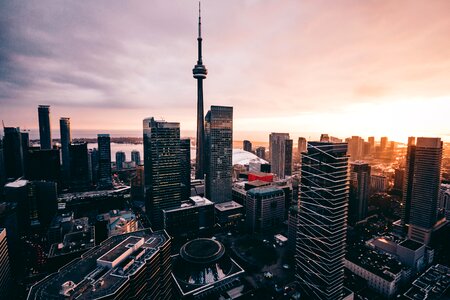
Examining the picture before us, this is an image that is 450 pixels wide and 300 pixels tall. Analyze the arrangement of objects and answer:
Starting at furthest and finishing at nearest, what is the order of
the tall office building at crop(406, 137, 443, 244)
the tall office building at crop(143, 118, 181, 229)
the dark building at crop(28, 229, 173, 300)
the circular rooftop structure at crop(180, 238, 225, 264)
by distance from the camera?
1. the tall office building at crop(143, 118, 181, 229)
2. the tall office building at crop(406, 137, 443, 244)
3. the circular rooftop structure at crop(180, 238, 225, 264)
4. the dark building at crop(28, 229, 173, 300)

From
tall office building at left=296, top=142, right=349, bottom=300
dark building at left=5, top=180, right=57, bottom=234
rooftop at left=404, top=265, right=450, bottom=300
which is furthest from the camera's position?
dark building at left=5, top=180, right=57, bottom=234

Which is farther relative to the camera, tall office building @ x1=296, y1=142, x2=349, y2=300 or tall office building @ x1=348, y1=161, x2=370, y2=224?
tall office building @ x1=348, y1=161, x2=370, y2=224

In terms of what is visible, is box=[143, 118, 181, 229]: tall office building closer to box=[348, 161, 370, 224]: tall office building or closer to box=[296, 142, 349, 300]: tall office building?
box=[296, 142, 349, 300]: tall office building

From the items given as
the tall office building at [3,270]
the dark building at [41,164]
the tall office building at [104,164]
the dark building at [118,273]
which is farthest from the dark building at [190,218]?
the dark building at [41,164]

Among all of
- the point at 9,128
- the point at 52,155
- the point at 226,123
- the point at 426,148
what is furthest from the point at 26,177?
the point at 426,148

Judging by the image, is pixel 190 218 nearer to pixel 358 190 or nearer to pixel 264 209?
pixel 264 209

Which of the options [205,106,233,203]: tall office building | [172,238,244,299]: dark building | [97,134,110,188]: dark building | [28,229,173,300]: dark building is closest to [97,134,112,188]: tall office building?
[97,134,110,188]: dark building

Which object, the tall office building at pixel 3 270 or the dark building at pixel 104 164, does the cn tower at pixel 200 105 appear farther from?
the tall office building at pixel 3 270
